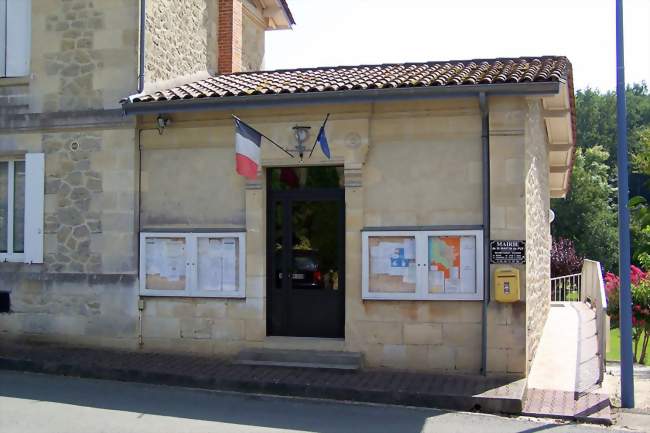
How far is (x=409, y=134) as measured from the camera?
941 cm

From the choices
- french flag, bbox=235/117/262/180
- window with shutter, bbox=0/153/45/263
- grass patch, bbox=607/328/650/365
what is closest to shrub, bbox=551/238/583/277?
grass patch, bbox=607/328/650/365

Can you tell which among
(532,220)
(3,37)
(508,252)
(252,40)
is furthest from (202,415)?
(252,40)

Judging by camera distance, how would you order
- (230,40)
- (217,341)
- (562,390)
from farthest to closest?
(230,40), (217,341), (562,390)

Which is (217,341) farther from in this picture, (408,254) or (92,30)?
(92,30)

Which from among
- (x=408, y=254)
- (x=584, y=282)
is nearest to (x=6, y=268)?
(x=408, y=254)

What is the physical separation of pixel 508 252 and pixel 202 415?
424 cm

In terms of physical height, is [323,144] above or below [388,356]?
above

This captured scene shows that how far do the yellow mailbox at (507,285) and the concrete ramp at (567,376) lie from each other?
110 cm

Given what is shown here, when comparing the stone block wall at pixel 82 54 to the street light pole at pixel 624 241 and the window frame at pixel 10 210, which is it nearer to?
the window frame at pixel 10 210

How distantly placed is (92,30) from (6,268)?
12.7 feet

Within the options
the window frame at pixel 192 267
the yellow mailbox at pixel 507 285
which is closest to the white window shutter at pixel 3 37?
the window frame at pixel 192 267

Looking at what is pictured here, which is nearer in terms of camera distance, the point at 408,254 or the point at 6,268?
the point at 408,254

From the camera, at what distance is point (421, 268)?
925 cm

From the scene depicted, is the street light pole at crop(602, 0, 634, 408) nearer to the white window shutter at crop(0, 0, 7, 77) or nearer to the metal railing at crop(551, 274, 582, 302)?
the white window shutter at crop(0, 0, 7, 77)
